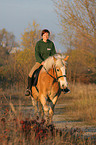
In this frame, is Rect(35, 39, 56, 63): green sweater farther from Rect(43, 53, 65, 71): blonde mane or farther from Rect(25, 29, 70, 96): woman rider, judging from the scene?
Rect(43, 53, 65, 71): blonde mane

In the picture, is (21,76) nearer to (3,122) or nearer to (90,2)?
(90,2)

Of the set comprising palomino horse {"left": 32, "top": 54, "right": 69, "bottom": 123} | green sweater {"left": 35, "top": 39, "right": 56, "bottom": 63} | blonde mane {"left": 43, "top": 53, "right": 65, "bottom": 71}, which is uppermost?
green sweater {"left": 35, "top": 39, "right": 56, "bottom": 63}

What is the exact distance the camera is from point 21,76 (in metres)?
17.9

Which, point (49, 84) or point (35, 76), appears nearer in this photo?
point (49, 84)

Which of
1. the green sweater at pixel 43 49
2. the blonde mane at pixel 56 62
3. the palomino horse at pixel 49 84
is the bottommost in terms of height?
the palomino horse at pixel 49 84

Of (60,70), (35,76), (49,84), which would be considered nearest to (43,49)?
(35,76)

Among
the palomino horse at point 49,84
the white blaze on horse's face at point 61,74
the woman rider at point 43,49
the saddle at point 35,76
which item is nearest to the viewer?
the white blaze on horse's face at point 61,74

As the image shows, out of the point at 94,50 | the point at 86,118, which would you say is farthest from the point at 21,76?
the point at 86,118

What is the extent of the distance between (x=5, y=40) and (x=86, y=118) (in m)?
58.3

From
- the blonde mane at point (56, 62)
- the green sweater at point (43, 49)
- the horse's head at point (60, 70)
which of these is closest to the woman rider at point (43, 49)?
the green sweater at point (43, 49)

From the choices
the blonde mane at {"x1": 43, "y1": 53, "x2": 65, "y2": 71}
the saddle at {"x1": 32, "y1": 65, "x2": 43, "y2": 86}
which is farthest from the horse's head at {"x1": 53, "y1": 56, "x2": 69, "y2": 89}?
the saddle at {"x1": 32, "y1": 65, "x2": 43, "y2": 86}

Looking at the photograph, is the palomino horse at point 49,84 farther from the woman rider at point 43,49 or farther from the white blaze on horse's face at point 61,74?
the woman rider at point 43,49

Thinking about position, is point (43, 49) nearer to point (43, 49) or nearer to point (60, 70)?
point (43, 49)

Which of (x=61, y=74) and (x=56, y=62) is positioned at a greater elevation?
(x=56, y=62)
